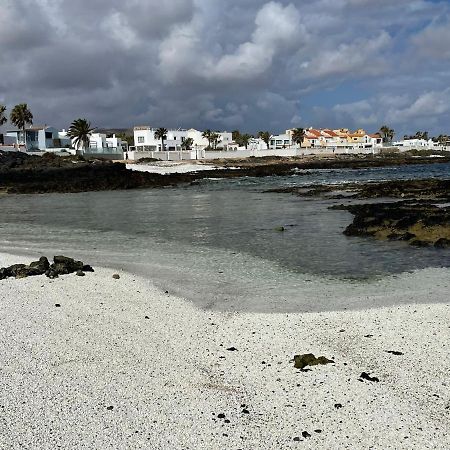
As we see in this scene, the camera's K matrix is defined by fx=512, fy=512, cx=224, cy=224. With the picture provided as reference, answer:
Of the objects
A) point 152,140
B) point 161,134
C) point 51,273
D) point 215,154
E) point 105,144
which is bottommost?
point 51,273

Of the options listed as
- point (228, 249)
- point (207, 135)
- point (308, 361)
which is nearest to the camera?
point (308, 361)

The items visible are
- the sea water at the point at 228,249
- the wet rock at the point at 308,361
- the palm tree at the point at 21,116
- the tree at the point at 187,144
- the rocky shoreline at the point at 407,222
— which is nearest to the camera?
the wet rock at the point at 308,361

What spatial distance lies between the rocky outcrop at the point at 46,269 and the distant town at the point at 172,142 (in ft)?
291

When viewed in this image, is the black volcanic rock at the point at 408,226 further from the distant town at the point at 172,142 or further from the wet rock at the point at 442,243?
the distant town at the point at 172,142

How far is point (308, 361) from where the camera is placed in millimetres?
7074

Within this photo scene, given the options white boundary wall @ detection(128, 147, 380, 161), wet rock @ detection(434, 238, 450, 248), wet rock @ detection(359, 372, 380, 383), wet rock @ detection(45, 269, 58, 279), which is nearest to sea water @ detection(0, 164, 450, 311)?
wet rock @ detection(434, 238, 450, 248)

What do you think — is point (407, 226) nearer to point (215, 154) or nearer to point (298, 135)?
point (215, 154)

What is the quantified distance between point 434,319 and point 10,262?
11.4 meters

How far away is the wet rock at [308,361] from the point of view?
6.98 meters

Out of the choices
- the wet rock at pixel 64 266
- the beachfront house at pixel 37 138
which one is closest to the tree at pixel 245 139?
the beachfront house at pixel 37 138

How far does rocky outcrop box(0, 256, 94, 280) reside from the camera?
40.5 ft

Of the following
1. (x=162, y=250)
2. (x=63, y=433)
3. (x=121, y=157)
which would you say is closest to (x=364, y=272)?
(x=162, y=250)

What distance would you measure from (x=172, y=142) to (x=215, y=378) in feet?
445

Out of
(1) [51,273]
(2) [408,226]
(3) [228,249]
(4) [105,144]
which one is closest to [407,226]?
(2) [408,226]
